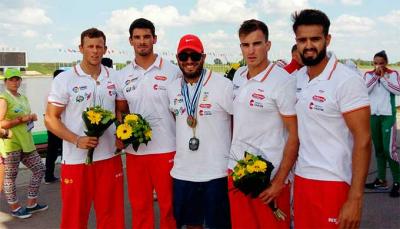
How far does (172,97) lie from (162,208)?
1209 mm

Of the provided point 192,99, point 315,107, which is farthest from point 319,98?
point 192,99

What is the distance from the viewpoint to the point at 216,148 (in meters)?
3.94

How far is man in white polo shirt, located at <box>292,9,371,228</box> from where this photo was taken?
2840 mm

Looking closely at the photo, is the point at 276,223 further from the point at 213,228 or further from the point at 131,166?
the point at 131,166

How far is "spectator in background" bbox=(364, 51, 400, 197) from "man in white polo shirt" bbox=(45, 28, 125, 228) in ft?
15.9

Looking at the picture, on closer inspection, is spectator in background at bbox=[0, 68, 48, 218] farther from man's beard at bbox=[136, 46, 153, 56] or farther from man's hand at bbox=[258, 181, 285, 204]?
man's hand at bbox=[258, 181, 285, 204]

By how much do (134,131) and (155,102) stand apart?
0.50m

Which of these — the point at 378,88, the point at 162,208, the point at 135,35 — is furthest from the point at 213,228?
the point at 378,88

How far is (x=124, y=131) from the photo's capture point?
402 cm

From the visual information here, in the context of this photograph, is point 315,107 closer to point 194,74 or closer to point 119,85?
point 194,74

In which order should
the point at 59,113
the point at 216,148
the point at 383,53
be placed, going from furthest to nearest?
1. the point at 383,53
2. the point at 59,113
3. the point at 216,148

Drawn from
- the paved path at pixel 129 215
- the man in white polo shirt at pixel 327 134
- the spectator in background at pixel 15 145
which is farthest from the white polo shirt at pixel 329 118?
the spectator in background at pixel 15 145

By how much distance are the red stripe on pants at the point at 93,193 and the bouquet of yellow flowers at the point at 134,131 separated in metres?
0.59

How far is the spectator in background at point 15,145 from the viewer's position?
6.17 m
